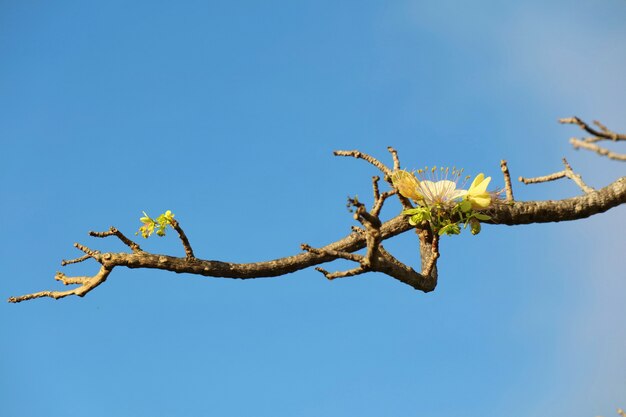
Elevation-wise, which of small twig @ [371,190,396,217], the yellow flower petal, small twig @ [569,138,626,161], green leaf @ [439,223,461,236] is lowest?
small twig @ [569,138,626,161]

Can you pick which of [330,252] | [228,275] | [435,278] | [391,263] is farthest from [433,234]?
[228,275]

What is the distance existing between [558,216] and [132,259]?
2.94 m

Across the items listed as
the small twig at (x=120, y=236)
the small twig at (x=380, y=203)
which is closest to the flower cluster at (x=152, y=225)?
the small twig at (x=120, y=236)

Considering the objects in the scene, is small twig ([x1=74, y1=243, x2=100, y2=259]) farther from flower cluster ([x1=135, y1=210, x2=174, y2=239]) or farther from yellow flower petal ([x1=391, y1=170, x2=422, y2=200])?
yellow flower petal ([x1=391, y1=170, x2=422, y2=200])

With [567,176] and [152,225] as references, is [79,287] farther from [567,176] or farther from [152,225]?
[567,176]

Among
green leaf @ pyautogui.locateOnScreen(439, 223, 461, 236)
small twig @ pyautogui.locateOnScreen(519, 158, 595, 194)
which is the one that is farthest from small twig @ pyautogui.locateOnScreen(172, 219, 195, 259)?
small twig @ pyautogui.locateOnScreen(519, 158, 595, 194)

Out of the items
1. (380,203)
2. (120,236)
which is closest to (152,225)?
(120,236)

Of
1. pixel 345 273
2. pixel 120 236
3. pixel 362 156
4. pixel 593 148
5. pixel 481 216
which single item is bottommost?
pixel 593 148

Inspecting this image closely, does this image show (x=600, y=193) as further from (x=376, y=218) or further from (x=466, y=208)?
(x=376, y=218)

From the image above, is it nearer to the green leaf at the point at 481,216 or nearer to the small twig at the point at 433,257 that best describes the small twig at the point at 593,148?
the small twig at the point at 433,257

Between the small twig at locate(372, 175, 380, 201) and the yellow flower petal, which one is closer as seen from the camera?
the small twig at locate(372, 175, 380, 201)

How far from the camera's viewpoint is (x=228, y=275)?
14.8 feet

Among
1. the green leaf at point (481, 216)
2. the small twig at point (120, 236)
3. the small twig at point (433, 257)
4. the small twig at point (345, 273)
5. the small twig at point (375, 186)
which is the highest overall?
the small twig at point (120, 236)

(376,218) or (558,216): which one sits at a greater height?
(558,216)
